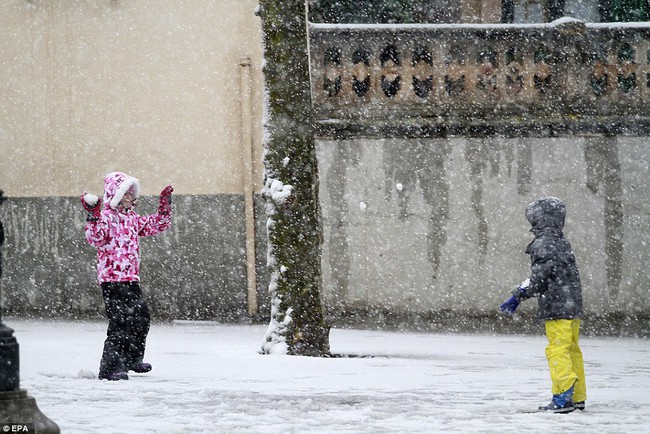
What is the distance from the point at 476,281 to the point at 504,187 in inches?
48.2

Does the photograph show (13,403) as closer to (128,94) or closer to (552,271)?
(552,271)

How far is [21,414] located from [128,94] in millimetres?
10969

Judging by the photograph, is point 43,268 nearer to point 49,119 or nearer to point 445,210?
point 49,119

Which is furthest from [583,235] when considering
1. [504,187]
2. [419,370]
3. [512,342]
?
[419,370]

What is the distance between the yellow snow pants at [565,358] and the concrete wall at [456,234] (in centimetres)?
764

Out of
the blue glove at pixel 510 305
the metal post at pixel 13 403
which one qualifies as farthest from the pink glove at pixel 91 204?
the blue glove at pixel 510 305

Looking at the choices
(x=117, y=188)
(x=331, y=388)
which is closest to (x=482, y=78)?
(x=117, y=188)

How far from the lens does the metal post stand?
19.8ft

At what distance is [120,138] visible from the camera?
54.6 ft

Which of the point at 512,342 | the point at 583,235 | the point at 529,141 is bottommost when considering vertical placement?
the point at 512,342

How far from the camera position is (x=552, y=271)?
26.6 feet

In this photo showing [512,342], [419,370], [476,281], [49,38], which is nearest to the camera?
[419,370]

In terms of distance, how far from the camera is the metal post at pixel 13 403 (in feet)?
19.8

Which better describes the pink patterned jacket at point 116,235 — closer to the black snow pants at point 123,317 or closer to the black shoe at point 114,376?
the black snow pants at point 123,317
